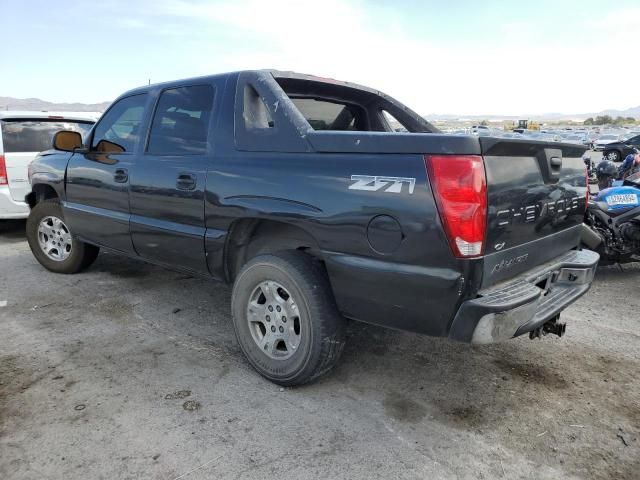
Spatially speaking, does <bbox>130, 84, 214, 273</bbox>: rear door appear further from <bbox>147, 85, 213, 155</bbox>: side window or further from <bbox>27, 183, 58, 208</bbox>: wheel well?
<bbox>27, 183, 58, 208</bbox>: wheel well

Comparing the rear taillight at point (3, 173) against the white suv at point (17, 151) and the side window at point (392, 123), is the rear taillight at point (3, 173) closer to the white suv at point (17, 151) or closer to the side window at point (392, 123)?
the white suv at point (17, 151)

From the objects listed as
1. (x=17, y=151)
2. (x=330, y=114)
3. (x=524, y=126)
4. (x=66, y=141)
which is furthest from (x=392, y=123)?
(x=524, y=126)

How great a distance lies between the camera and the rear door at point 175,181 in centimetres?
332

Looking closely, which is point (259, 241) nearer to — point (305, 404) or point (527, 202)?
point (305, 404)

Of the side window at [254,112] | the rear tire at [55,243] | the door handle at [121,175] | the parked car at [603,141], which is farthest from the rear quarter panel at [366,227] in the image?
the parked car at [603,141]

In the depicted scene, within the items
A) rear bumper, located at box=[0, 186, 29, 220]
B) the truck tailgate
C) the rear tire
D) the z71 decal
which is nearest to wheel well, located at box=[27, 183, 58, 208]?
the rear tire

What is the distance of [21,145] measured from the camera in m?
6.43

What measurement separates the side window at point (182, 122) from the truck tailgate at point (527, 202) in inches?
75.9

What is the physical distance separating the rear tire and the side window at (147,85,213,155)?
189 cm

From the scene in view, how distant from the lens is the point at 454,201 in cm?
220

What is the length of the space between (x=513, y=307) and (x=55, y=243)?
15.6 ft

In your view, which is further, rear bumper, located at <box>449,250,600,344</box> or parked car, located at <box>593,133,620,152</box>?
parked car, located at <box>593,133,620,152</box>

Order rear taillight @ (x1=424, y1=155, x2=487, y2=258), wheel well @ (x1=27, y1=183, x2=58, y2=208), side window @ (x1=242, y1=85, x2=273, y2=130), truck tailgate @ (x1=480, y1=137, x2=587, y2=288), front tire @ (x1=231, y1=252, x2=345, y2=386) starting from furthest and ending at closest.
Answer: wheel well @ (x1=27, y1=183, x2=58, y2=208) < side window @ (x1=242, y1=85, x2=273, y2=130) < front tire @ (x1=231, y1=252, x2=345, y2=386) < truck tailgate @ (x1=480, y1=137, x2=587, y2=288) < rear taillight @ (x1=424, y1=155, x2=487, y2=258)

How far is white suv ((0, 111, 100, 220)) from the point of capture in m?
6.30
